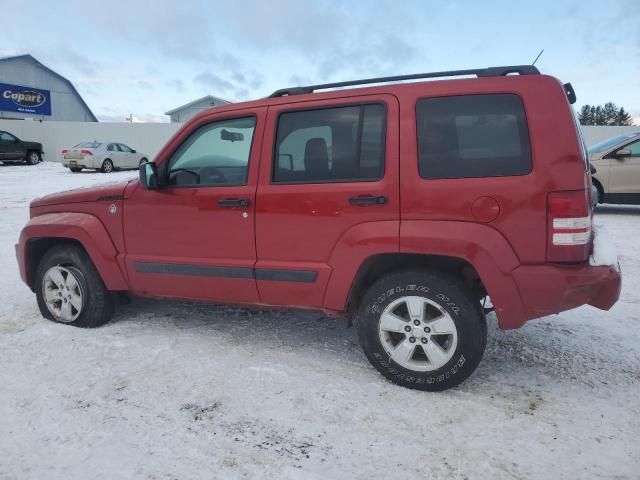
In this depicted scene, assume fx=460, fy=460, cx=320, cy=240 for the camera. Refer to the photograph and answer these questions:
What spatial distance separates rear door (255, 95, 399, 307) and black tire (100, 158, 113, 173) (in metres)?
19.0

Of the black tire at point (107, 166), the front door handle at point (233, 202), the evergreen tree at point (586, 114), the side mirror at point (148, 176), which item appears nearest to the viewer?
the front door handle at point (233, 202)

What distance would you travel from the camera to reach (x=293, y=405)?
8.65 ft

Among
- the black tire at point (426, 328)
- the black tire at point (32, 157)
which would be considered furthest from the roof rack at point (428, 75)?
the black tire at point (32, 157)

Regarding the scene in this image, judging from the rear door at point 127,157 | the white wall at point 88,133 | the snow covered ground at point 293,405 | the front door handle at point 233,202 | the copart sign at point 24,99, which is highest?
the copart sign at point 24,99

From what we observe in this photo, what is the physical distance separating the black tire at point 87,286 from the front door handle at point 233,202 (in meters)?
1.39

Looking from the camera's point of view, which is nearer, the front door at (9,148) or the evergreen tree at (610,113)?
the front door at (9,148)

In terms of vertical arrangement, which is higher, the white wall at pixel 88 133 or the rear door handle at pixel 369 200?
the white wall at pixel 88 133

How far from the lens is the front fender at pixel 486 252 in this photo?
256 centimetres

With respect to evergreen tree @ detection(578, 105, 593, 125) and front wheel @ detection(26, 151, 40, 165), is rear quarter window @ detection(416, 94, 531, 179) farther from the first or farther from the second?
evergreen tree @ detection(578, 105, 593, 125)

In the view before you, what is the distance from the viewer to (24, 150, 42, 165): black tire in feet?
75.3

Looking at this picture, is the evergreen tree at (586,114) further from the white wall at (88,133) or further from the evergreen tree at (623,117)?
the white wall at (88,133)

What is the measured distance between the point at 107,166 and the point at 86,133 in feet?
33.7

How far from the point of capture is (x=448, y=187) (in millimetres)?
2635

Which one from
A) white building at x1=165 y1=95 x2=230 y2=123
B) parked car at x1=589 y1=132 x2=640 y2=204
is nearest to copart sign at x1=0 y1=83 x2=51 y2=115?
white building at x1=165 y1=95 x2=230 y2=123
